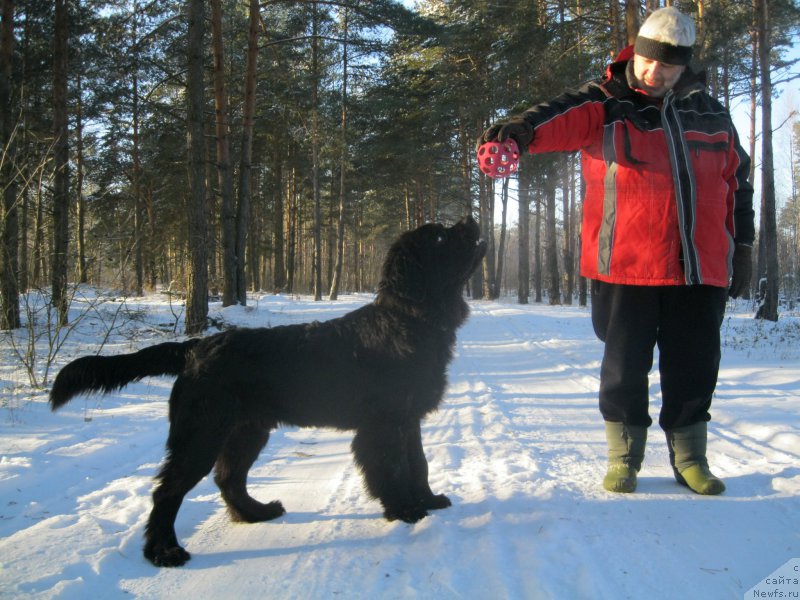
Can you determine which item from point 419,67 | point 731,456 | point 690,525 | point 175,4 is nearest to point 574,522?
point 690,525

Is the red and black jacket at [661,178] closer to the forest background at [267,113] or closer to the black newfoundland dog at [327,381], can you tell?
the black newfoundland dog at [327,381]

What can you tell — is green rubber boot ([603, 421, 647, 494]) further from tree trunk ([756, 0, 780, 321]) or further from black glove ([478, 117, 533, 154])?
tree trunk ([756, 0, 780, 321])

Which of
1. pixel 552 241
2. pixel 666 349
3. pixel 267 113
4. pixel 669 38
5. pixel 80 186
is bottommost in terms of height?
pixel 666 349

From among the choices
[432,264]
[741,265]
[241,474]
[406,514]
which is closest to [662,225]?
[741,265]

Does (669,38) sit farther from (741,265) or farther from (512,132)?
(741,265)

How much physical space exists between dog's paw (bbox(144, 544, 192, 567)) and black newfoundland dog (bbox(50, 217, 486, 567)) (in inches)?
2.4

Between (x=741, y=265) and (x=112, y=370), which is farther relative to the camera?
(x=741, y=265)

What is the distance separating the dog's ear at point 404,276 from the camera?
283 cm

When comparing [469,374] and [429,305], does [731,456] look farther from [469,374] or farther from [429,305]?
[469,374]

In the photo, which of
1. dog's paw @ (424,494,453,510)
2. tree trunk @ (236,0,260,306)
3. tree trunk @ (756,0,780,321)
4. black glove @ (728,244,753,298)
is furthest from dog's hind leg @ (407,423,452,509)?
tree trunk @ (756,0,780,321)

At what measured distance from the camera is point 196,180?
9.62m

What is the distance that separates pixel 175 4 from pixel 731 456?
1339cm

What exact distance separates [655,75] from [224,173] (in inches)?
499

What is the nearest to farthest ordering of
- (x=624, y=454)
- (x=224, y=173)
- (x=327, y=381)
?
(x=327, y=381) → (x=624, y=454) → (x=224, y=173)
